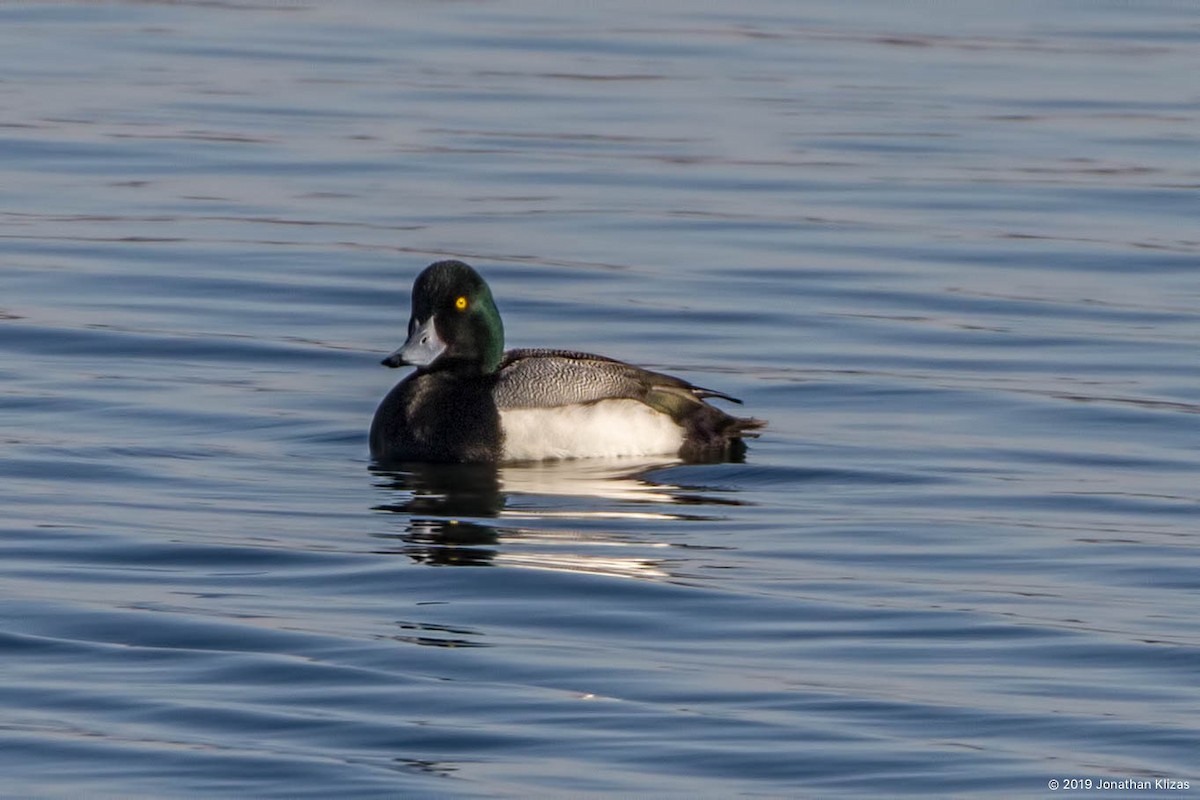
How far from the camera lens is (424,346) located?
12414 millimetres

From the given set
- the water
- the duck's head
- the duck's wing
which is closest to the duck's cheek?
the duck's head

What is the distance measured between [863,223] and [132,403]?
7166mm

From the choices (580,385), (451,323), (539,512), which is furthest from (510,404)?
(539,512)

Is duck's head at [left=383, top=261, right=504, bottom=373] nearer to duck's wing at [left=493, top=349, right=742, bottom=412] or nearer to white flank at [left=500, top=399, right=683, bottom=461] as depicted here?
duck's wing at [left=493, top=349, right=742, bottom=412]

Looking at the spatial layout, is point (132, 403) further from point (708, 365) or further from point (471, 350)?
point (708, 365)

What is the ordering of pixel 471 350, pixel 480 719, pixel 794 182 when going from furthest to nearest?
1. pixel 794 182
2. pixel 471 350
3. pixel 480 719

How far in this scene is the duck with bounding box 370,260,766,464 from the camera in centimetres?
1206

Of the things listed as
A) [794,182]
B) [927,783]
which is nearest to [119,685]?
[927,783]

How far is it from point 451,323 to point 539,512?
182 centimetres

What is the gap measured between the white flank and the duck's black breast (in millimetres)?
91

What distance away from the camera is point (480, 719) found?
24.5 feet

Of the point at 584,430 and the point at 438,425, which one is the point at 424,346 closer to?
the point at 438,425

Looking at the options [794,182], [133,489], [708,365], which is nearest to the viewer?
[133,489]

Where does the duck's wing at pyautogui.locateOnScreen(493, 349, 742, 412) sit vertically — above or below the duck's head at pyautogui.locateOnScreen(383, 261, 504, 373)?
below
